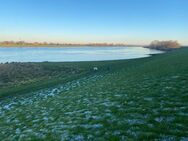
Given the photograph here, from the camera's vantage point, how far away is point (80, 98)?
26.0 metres

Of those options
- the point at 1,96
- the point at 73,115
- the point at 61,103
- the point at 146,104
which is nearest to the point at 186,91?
the point at 146,104

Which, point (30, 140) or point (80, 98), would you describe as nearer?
point (30, 140)

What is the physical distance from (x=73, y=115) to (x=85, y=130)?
4.51 metres

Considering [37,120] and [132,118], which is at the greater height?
[132,118]

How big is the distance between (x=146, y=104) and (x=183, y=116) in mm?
4296

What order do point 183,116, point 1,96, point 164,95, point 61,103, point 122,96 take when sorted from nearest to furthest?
point 183,116, point 164,95, point 122,96, point 61,103, point 1,96

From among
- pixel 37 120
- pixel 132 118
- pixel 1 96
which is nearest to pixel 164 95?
pixel 132 118

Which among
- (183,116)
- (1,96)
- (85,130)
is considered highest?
(183,116)

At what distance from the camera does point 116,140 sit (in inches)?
502

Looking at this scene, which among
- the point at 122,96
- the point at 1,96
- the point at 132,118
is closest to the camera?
the point at 132,118

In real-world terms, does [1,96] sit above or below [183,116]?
below

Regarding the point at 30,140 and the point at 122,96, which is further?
the point at 122,96

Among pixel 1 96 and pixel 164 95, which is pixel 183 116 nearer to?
pixel 164 95

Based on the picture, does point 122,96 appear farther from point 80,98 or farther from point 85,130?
point 85,130
